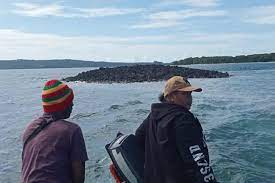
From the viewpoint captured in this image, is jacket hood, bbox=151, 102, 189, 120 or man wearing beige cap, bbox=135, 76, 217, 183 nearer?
man wearing beige cap, bbox=135, 76, 217, 183

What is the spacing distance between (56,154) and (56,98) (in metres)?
0.52

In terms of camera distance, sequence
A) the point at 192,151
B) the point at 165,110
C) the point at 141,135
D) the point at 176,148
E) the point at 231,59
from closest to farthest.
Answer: the point at 192,151
the point at 176,148
the point at 165,110
the point at 141,135
the point at 231,59

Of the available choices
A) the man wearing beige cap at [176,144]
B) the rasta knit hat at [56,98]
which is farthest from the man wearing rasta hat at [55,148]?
the man wearing beige cap at [176,144]

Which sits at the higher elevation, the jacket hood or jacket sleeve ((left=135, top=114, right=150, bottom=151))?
the jacket hood

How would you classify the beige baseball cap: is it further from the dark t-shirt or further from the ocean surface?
the ocean surface

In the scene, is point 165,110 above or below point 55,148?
above

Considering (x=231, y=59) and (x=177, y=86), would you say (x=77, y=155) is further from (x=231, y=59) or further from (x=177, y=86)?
(x=231, y=59)

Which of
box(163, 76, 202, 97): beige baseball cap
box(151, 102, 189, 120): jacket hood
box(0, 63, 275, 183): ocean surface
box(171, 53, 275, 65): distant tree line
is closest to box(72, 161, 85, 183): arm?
box(151, 102, 189, 120): jacket hood

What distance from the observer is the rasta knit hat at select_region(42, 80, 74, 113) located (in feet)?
14.7

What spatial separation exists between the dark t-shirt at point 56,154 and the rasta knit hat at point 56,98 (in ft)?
0.62

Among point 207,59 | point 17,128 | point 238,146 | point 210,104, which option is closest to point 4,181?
point 238,146

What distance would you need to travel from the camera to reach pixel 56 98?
4.48 m

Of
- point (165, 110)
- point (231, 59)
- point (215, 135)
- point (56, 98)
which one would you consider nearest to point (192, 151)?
point (165, 110)

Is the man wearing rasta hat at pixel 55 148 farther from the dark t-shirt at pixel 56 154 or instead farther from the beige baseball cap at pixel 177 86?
the beige baseball cap at pixel 177 86
